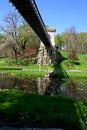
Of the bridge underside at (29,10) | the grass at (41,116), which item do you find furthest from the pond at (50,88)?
the grass at (41,116)

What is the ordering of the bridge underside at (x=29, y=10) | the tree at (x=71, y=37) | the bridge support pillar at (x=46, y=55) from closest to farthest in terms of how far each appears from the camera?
the bridge underside at (x=29, y=10), the bridge support pillar at (x=46, y=55), the tree at (x=71, y=37)

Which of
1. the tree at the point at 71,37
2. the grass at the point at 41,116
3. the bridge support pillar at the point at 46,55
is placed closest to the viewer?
the grass at the point at 41,116

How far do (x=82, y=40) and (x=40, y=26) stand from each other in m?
72.0

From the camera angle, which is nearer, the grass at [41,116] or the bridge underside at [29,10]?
the grass at [41,116]

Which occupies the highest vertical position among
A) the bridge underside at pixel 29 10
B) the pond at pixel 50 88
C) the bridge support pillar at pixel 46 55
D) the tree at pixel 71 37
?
the tree at pixel 71 37

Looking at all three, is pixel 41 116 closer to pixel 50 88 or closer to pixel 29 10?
pixel 29 10

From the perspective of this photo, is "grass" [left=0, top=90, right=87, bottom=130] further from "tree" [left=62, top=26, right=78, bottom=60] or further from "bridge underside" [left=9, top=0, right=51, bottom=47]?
"tree" [left=62, top=26, right=78, bottom=60]

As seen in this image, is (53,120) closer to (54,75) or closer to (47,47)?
(54,75)

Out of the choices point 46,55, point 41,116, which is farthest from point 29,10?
point 46,55

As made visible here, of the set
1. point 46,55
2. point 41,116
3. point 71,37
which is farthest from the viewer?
point 71,37

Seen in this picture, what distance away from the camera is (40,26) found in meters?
33.4

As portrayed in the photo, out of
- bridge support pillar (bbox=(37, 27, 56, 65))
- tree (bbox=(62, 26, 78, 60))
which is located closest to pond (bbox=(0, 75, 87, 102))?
bridge support pillar (bbox=(37, 27, 56, 65))

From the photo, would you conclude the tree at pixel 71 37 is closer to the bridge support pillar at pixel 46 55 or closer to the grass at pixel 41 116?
the bridge support pillar at pixel 46 55

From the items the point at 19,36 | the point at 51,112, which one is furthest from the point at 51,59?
the point at 51,112
